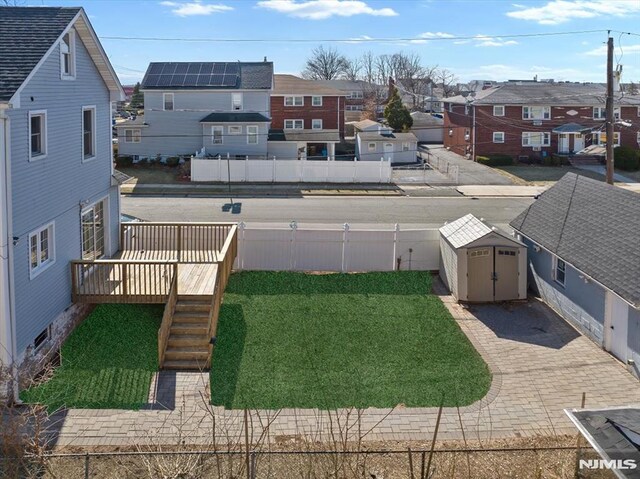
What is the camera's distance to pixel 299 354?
49.8 feet

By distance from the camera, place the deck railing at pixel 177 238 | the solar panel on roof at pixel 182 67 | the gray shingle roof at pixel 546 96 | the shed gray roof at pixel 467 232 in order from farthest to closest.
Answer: the gray shingle roof at pixel 546 96, the solar panel on roof at pixel 182 67, the deck railing at pixel 177 238, the shed gray roof at pixel 467 232

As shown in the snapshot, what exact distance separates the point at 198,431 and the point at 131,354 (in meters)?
3.75

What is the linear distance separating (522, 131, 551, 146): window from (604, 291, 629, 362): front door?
131 feet

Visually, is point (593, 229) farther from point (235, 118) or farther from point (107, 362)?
point (235, 118)

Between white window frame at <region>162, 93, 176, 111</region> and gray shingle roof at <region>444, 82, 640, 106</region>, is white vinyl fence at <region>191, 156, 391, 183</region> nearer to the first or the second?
white window frame at <region>162, 93, 176, 111</region>

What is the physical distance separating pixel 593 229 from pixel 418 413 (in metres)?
8.53

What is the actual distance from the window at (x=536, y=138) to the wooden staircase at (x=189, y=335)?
42.8 meters

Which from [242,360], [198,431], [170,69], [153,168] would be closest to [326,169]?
[153,168]

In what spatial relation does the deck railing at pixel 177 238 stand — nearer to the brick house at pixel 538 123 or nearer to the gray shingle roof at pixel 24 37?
the gray shingle roof at pixel 24 37

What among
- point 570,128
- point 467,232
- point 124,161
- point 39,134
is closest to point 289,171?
point 124,161

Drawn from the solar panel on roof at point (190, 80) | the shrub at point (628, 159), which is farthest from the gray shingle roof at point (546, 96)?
the solar panel on roof at point (190, 80)

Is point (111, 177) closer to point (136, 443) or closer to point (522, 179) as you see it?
point (136, 443)

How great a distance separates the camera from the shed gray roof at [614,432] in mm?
7973

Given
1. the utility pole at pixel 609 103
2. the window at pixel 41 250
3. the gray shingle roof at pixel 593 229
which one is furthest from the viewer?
the utility pole at pixel 609 103
